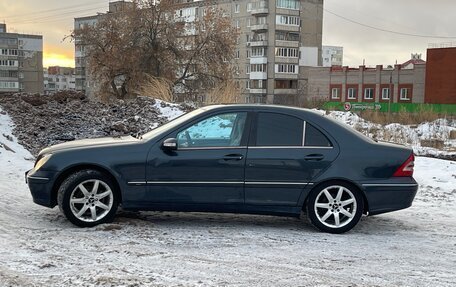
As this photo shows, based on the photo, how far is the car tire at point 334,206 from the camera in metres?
6.64

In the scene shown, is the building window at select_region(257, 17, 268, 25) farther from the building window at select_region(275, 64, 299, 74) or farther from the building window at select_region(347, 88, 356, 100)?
the building window at select_region(347, 88, 356, 100)

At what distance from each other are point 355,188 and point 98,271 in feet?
11.2

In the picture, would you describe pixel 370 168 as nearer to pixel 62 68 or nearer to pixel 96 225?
pixel 96 225

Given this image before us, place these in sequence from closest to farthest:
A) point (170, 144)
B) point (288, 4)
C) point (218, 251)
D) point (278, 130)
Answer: point (218, 251) → point (170, 144) → point (278, 130) → point (288, 4)

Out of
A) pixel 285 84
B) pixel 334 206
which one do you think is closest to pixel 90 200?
pixel 334 206

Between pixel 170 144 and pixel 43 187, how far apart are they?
1.66 m

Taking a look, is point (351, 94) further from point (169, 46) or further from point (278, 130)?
point (278, 130)

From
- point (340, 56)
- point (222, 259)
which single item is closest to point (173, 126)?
point (222, 259)

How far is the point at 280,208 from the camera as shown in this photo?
661 cm

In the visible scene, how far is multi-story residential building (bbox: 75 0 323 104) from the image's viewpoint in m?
85.4

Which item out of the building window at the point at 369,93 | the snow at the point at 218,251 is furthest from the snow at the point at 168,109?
the building window at the point at 369,93

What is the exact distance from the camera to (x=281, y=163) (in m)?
6.55

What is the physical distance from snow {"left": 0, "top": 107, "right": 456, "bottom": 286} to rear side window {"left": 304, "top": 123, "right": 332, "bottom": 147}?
3.72 ft

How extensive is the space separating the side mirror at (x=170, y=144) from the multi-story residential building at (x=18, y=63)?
106 m
